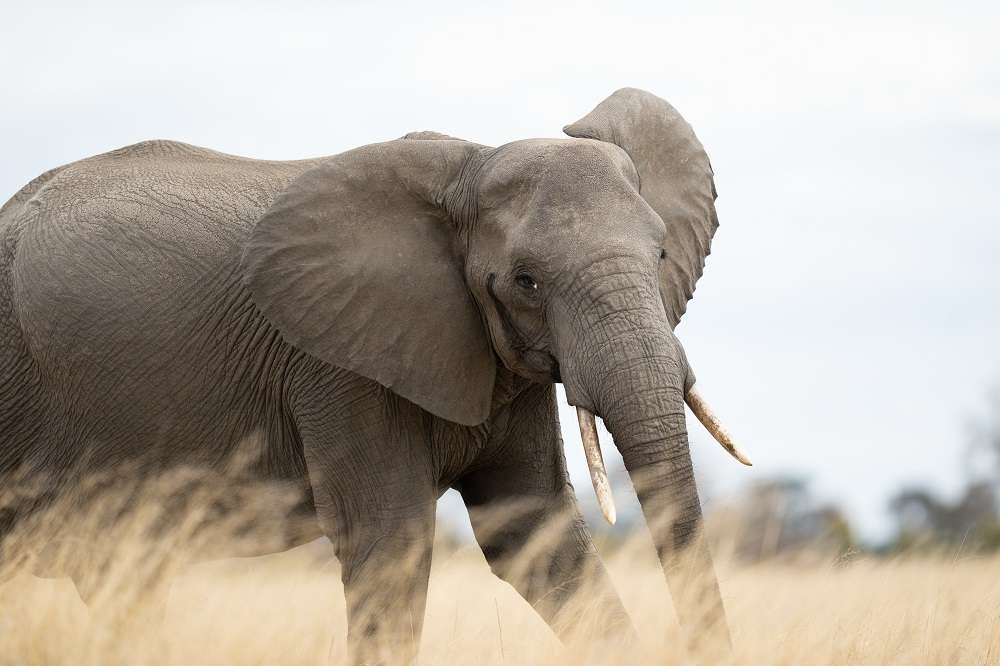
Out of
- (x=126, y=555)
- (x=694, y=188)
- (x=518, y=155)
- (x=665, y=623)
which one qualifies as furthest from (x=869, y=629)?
(x=126, y=555)

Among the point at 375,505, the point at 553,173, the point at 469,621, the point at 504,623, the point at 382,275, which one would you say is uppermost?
the point at 553,173

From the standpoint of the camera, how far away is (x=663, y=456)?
6980 mm

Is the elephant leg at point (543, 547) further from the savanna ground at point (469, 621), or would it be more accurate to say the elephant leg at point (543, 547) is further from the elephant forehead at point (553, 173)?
the elephant forehead at point (553, 173)

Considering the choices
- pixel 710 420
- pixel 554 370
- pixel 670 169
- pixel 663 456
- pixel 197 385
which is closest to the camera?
pixel 663 456

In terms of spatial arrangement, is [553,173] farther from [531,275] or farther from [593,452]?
[593,452]

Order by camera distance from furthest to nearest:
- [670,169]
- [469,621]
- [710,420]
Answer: [469,621] → [670,169] → [710,420]

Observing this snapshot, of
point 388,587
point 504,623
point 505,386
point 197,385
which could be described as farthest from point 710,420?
point 504,623

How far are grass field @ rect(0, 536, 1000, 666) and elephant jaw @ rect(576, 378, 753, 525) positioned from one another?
10.8 inches

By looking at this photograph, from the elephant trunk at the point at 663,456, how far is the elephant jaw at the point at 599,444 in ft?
0.11

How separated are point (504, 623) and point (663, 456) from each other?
3556 mm

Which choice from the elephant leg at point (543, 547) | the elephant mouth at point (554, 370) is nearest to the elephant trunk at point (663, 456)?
the elephant mouth at point (554, 370)

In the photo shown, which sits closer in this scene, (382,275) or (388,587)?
(388,587)

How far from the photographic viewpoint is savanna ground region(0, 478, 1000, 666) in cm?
692

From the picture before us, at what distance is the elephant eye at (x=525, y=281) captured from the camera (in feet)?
24.5
